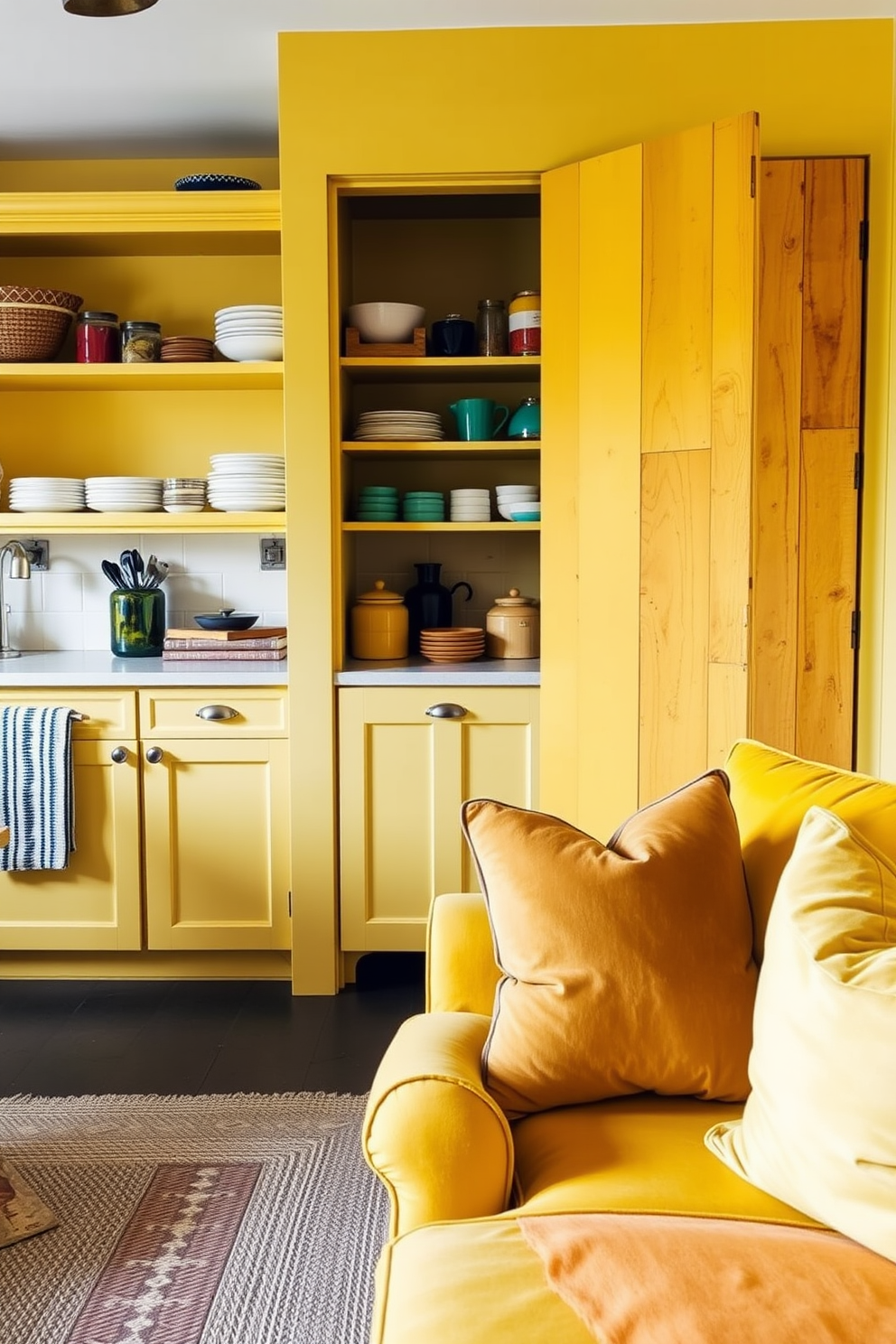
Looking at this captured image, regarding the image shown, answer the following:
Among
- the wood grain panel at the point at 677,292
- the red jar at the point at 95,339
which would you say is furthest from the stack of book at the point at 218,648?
the wood grain panel at the point at 677,292

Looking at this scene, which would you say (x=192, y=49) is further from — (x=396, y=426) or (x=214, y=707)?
(x=214, y=707)

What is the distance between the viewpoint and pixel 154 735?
3205 millimetres

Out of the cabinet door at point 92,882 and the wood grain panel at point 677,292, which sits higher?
the wood grain panel at point 677,292

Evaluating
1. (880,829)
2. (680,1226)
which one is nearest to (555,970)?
(680,1226)

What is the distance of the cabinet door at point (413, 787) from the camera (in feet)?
10.4

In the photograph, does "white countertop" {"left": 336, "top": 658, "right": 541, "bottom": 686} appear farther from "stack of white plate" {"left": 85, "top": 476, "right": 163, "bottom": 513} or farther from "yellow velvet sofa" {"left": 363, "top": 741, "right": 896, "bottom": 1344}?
"yellow velvet sofa" {"left": 363, "top": 741, "right": 896, "bottom": 1344}

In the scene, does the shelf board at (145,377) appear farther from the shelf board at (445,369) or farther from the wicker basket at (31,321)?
the shelf board at (445,369)

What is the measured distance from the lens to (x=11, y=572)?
3.71 m

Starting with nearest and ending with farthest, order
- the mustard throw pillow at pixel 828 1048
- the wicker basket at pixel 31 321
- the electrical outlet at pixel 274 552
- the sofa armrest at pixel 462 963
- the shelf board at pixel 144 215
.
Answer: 1. the mustard throw pillow at pixel 828 1048
2. the sofa armrest at pixel 462 963
3. the shelf board at pixel 144 215
4. the wicker basket at pixel 31 321
5. the electrical outlet at pixel 274 552

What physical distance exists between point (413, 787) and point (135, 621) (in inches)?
42.5

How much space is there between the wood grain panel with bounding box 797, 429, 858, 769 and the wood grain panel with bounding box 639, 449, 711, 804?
451 mm

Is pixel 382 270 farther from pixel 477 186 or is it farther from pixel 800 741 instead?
pixel 800 741

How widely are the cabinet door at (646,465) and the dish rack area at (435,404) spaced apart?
359 mm

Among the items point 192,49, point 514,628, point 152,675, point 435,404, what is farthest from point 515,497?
point 192,49
